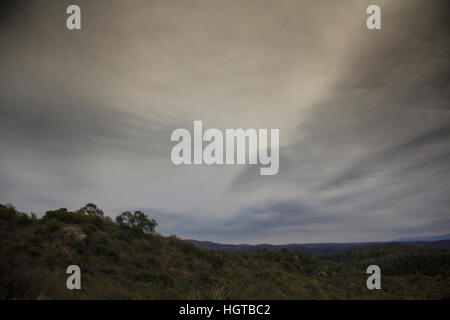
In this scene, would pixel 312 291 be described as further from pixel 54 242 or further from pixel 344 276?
pixel 54 242

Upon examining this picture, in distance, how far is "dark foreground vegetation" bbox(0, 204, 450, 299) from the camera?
9.27m

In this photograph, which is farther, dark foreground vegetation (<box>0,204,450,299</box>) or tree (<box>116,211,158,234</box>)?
tree (<box>116,211,158,234</box>)

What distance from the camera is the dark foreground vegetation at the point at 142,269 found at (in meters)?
9.27

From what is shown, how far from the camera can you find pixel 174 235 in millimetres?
23156

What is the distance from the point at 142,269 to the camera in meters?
13.5

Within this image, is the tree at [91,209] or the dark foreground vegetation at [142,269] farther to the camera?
the tree at [91,209]

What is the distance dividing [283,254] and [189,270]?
42.0ft

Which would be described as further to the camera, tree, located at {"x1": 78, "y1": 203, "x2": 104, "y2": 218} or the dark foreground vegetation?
tree, located at {"x1": 78, "y1": 203, "x2": 104, "y2": 218}
